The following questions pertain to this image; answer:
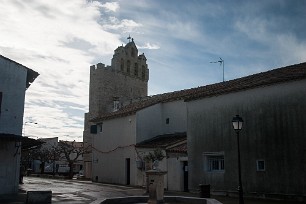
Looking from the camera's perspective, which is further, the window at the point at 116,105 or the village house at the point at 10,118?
the window at the point at 116,105

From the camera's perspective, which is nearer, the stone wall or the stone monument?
the stone monument

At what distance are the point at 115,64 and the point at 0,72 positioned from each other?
1237 inches

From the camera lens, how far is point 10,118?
19.9m

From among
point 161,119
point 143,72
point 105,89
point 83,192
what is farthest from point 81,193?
point 143,72

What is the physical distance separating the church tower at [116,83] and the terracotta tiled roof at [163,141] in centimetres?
1721

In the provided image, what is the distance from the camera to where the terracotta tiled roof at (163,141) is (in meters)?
26.8

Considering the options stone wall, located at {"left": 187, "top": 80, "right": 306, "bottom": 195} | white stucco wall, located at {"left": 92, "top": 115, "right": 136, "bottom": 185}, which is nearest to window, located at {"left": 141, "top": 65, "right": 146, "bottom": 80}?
white stucco wall, located at {"left": 92, "top": 115, "right": 136, "bottom": 185}

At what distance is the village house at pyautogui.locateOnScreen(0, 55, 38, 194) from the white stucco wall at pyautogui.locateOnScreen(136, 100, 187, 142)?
1138 cm

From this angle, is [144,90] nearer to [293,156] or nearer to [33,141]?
[33,141]

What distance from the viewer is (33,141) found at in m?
20.4

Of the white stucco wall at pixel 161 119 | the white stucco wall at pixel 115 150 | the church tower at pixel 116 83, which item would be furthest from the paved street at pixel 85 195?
the church tower at pixel 116 83

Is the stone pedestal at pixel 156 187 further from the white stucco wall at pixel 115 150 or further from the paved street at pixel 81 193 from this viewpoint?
the white stucco wall at pixel 115 150

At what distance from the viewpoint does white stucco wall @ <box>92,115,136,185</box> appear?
3036cm

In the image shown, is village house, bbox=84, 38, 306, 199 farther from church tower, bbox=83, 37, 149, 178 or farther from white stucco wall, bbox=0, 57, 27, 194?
church tower, bbox=83, 37, 149, 178
